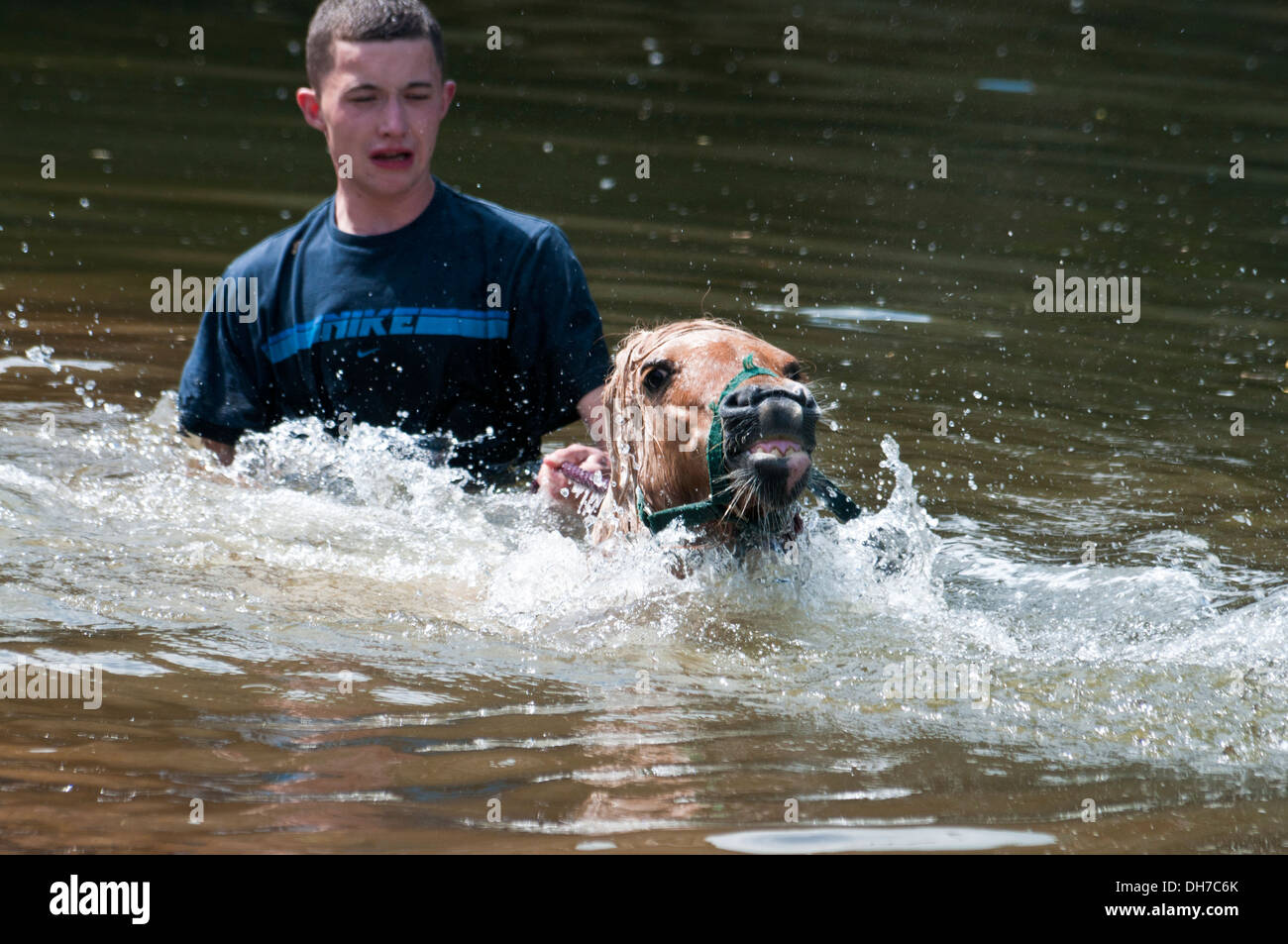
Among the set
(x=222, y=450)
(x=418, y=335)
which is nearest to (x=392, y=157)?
(x=418, y=335)

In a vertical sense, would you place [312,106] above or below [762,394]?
above

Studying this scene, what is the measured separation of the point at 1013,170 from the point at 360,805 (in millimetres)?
10408

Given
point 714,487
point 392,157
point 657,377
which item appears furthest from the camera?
point 392,157

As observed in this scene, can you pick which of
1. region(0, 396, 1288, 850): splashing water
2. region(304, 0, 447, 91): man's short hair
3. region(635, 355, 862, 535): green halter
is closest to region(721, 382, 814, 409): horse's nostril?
region(635, 355, 862, 535): green halter

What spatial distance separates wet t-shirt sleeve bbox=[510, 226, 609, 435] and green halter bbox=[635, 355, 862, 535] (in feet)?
4.82

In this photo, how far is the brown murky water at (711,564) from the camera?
371cm

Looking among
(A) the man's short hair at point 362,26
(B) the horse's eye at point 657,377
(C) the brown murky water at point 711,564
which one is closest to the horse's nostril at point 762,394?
(B) the horse's eye at point 657,377

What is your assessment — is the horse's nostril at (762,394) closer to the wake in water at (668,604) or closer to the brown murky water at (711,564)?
the wake in water at (668,604)

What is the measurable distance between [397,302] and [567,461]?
1.13 m

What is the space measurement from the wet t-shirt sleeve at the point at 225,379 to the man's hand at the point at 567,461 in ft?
4.71

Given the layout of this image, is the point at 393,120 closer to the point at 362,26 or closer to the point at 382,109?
the point at 382,109

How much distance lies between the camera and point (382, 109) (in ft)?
19.6

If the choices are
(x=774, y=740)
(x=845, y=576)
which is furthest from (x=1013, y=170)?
(x=774, y=740)

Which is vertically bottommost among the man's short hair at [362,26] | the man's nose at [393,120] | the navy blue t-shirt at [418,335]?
the navy blue t-shirt at [418,335]
